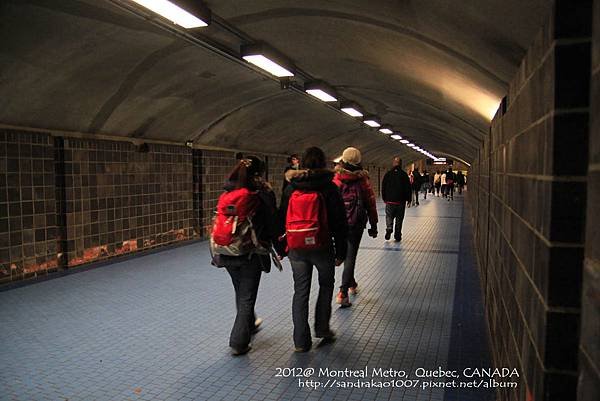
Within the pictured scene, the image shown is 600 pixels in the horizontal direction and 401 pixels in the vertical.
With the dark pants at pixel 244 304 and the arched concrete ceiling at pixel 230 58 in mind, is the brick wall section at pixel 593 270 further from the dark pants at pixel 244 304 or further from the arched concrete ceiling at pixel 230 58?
the dark pants at pixel 244 304

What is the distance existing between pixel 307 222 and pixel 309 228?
0.16ft

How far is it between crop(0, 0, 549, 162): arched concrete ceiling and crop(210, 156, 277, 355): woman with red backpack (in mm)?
1557

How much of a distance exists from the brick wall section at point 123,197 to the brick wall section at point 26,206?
0.31 m

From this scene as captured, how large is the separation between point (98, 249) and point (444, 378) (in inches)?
222

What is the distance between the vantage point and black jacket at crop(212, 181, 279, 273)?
3572 millimetres

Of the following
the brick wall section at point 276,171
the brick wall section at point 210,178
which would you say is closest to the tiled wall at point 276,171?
the brick wall section at point 276,171

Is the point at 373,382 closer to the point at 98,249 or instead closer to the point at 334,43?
the point at 334,43

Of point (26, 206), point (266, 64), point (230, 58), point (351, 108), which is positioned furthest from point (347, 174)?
point (351, 108)

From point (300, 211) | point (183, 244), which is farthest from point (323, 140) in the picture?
point (300, 211)

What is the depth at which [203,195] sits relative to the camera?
379 inches

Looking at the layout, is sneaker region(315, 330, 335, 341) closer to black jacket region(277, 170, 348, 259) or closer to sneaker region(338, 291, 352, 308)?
black jacket region(277, 170, 348, 259)

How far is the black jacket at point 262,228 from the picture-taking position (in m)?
3.57

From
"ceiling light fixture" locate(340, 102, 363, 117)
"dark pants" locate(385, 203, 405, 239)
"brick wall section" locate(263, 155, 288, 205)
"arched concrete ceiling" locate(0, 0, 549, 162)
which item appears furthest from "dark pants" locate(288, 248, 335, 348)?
"brick wall section" locate(263, 155, 288, 205)

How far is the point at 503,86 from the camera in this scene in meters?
3.19
